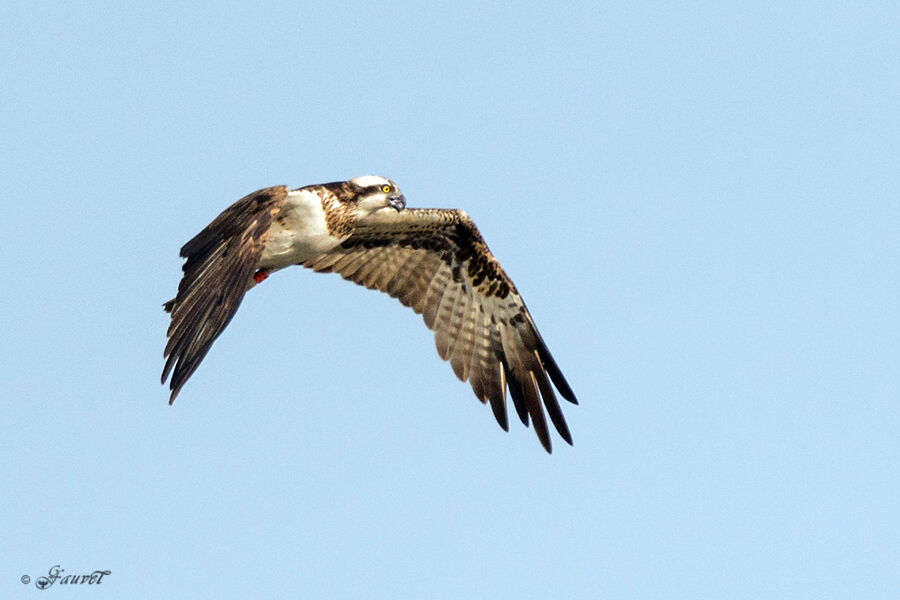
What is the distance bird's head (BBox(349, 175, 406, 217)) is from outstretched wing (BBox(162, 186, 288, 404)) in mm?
1674

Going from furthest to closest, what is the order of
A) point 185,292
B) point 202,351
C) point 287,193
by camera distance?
point 287,193 → point 185,292 → point 202,351

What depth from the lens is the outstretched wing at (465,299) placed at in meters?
17.1

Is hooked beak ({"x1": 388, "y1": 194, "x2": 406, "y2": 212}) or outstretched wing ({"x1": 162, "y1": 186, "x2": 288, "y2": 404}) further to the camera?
hooked beak ({"x1": 388, "y1": 194, "x2": 406, "y2": 212})

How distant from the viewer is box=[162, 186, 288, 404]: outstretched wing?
12.1 meters

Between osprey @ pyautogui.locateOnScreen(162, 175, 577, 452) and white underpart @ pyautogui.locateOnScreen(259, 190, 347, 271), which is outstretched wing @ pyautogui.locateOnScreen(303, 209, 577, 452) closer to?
osprey @ pyautogui.locateOnScreen(162, 175, 577, 452)

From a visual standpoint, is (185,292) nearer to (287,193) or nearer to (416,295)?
(287,193)

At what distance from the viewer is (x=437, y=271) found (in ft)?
57.9

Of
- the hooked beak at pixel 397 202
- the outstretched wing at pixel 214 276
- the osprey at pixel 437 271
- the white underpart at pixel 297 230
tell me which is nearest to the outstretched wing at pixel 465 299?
the osprey at pixel 437 271

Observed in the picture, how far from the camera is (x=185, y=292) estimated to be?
508 inches

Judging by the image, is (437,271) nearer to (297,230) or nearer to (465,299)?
(465,299)

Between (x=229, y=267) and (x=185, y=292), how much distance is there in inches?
18.2

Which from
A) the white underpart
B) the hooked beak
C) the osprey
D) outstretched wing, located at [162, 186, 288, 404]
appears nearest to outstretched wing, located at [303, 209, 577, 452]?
the osprey

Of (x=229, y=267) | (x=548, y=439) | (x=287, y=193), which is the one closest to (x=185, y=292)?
(x=229, y=267)

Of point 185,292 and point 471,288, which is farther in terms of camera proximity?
point 471,288
